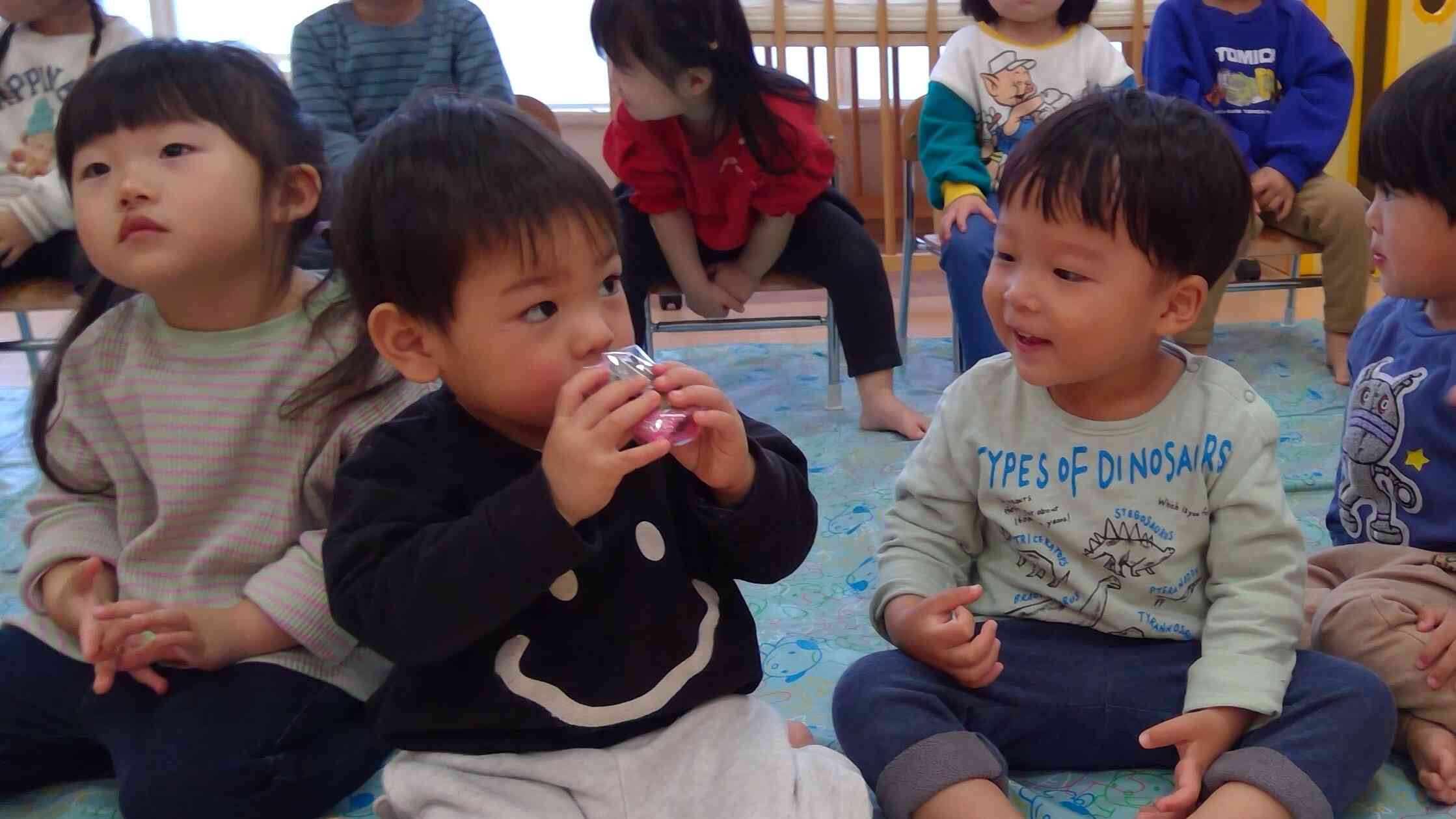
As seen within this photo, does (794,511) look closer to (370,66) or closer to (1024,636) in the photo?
(1024,636)

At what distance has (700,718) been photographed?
0.78 m

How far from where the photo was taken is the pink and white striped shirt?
3.05 feet

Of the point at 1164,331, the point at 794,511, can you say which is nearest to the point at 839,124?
the point at 1164,331

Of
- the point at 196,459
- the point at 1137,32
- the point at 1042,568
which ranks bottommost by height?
the point at 1042,568

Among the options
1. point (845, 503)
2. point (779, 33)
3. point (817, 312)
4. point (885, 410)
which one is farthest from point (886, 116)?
point (845, 503)

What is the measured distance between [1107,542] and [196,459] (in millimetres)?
713

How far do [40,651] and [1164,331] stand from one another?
929 mm

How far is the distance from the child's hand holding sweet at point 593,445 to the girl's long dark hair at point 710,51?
1062 millimetres

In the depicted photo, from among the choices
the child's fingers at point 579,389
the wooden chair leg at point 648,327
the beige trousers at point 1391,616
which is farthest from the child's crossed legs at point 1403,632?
the wooden chair leg at point 648,327

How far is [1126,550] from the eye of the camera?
0.89 meters

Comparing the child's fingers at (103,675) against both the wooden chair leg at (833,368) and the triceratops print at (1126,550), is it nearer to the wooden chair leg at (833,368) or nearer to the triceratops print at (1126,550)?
the triceratops print at (1126,550)

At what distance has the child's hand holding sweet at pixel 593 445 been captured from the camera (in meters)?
0.66

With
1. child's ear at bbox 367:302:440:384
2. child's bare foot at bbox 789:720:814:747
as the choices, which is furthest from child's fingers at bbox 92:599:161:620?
child's bare foot at bbox 789:720:814:747

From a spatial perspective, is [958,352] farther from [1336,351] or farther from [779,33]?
[779,33]
